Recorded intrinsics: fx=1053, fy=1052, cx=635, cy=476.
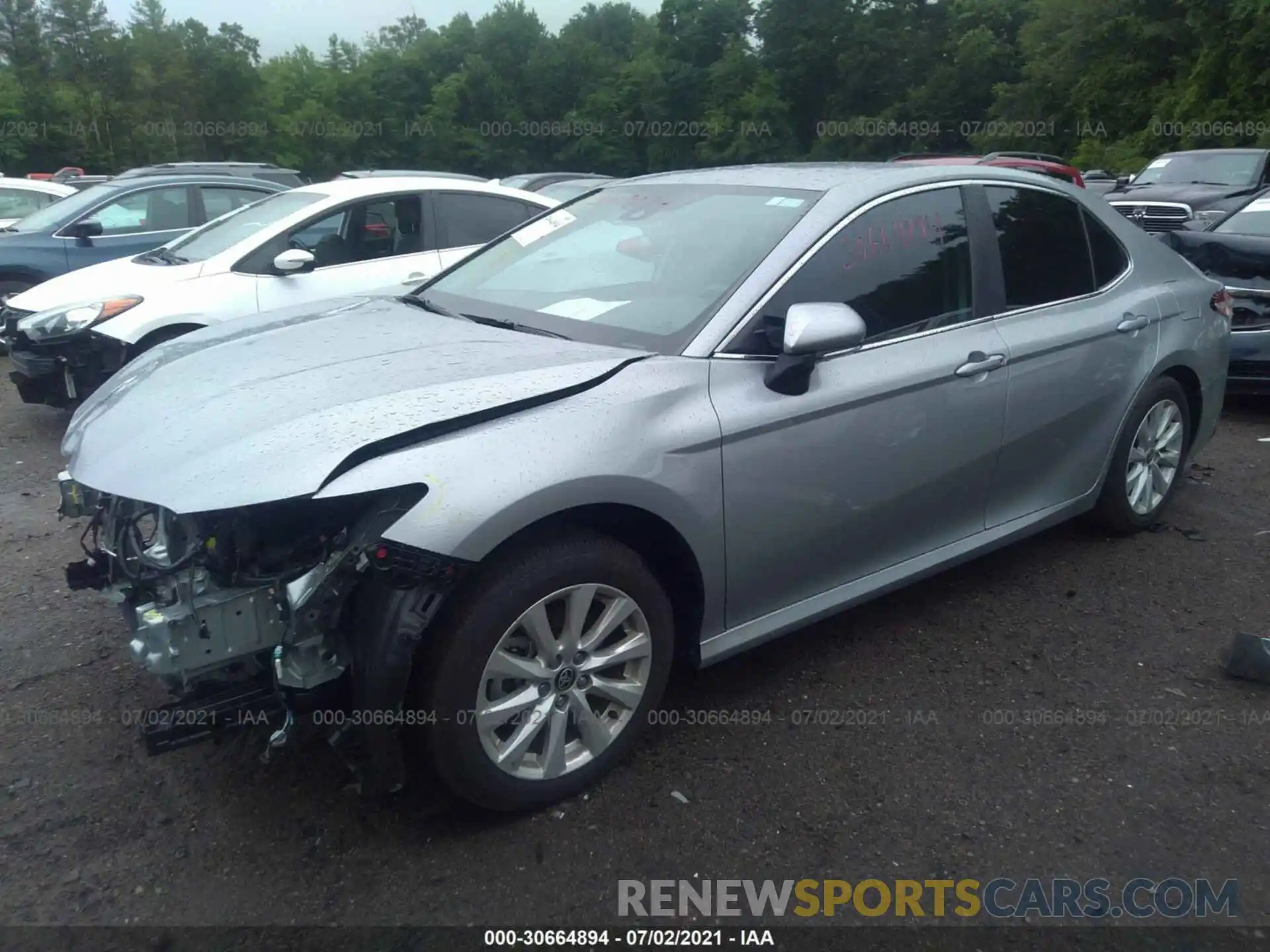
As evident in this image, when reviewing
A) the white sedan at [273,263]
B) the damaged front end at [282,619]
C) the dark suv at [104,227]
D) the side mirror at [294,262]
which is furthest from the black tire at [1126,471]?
the dark suv at [104,227]

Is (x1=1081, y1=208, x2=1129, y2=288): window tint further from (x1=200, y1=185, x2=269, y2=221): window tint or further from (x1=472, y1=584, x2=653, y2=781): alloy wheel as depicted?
(x1=200, y1=185, x2=269, y2=221): window tint

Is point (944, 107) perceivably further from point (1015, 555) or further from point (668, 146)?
point (1015, 555)

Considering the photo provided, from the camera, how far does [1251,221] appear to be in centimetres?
770

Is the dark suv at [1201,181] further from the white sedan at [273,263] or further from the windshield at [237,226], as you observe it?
the windshield at [237,226]

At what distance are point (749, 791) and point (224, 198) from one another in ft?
28.0

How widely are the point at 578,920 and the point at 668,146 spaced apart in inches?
1983

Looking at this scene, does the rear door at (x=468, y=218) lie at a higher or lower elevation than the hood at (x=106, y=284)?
higher

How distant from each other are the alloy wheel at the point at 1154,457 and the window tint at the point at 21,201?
1221 cm

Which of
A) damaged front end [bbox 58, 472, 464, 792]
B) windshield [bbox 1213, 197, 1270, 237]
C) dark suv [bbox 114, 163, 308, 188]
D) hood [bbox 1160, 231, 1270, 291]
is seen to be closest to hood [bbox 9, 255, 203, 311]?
damaged front end [bbox 58, 472, 464, 792]

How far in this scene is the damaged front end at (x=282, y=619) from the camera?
2.48m

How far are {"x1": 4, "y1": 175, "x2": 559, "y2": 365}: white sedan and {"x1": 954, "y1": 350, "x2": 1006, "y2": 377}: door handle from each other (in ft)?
10.7

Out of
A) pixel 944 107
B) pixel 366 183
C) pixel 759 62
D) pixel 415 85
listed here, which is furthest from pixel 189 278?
pixel 415 85

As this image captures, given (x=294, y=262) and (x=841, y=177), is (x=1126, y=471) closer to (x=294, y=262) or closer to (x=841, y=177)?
(x=841, y=177)

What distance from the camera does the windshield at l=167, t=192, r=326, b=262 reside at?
6871mm
